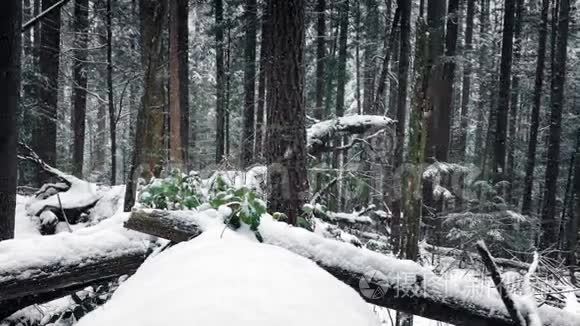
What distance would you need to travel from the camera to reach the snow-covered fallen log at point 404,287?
3.08 metres

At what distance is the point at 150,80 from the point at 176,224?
4229 mm

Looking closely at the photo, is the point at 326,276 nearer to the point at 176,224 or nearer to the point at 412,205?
the point at 176,224

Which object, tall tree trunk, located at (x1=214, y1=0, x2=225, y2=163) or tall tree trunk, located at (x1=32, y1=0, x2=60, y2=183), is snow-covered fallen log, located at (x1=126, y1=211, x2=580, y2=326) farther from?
tall tree trunk, located at (x1=214, y1=0, x2=225, y2=163)

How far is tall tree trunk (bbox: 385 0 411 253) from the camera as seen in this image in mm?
7625

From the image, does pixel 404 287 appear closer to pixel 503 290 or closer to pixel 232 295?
pixel 503 290

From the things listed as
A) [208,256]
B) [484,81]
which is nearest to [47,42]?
[208,256]

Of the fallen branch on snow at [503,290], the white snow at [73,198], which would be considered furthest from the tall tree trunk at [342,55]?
the fallen branch on snow at [503,290]

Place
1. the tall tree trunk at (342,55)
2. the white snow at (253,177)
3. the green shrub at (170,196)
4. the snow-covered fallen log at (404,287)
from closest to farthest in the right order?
the snow-covered fallen log at (404,287), the green shrub at (170,196), the white snow at (253,177), the tall tree trunk at (342,55)

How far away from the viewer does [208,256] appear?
2.40 metres

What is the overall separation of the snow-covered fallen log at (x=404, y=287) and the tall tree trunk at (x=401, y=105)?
3427 mm

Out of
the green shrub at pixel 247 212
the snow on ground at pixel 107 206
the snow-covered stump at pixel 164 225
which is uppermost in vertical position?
the green shrub at pixel 247 212

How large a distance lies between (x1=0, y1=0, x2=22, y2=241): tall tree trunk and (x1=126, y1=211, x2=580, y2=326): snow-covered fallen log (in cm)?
297

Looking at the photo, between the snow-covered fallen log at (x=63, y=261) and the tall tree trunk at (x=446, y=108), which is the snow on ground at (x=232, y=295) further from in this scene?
the tall tree trunk at (x=446, y=108)

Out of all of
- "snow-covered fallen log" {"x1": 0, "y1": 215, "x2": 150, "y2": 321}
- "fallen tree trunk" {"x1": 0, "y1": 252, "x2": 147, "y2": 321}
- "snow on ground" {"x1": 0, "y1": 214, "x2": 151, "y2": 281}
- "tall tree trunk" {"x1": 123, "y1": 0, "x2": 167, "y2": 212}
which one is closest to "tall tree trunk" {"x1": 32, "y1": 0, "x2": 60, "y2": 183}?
"tall tree trunk" {"x1": 123, "y1": 0, "x2": 167, "y2": 212}
